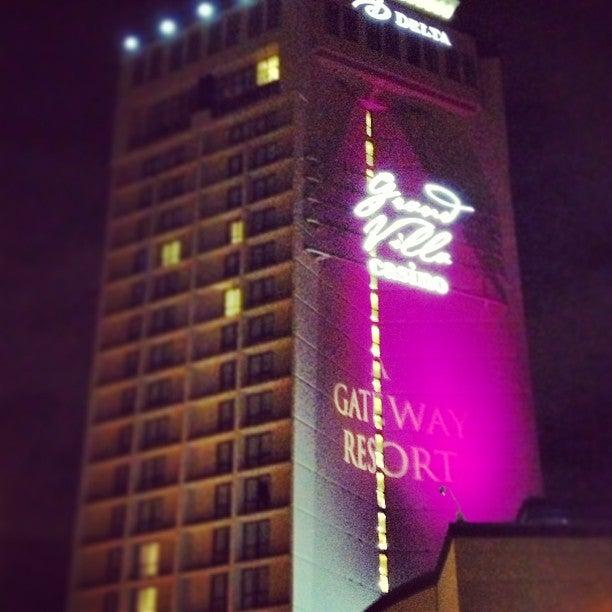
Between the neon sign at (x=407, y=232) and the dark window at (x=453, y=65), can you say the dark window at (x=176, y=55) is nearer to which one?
the neon sign at (x=407, y=232)

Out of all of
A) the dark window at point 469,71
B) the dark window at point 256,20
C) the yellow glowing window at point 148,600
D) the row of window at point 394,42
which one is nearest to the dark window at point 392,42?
the row of window at point 394,42

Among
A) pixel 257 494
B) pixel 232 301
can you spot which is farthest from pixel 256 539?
pixel 232 301

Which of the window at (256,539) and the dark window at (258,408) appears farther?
the dark window at (258,408)

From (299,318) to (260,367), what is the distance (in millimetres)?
3583

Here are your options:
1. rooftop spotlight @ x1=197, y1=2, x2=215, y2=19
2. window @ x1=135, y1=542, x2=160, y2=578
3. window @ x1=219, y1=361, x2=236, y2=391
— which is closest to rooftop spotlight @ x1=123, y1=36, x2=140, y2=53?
rooftop spotlight @ x1=197, y1=2, x2=215, y2=19

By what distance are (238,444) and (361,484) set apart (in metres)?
6.69

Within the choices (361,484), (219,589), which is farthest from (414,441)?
(219,589)

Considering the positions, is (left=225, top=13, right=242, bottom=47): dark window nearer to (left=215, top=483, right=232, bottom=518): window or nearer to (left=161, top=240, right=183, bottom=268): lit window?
(left=161, top=240, right=183, bottom=268): lit window

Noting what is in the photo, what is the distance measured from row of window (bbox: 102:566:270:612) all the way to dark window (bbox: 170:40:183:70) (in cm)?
3167

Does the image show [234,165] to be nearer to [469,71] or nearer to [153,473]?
[469,71]

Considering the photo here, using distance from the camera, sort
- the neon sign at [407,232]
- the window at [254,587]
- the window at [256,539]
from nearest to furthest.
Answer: the window at [254,587] < the window at [256,539] < the neon sign at [407,232]

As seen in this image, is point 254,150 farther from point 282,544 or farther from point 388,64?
point 282,544

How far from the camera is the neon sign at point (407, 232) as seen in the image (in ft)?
165

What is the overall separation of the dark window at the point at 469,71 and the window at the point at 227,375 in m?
23.1
